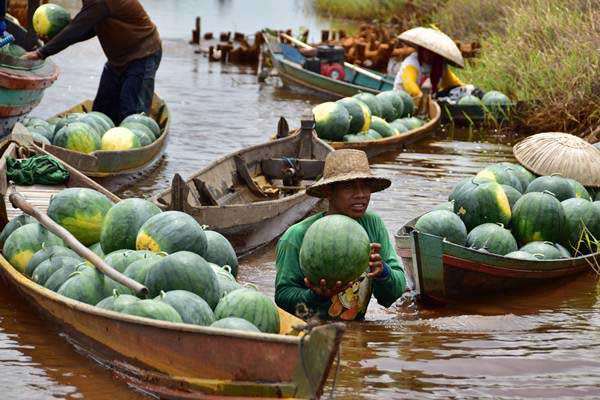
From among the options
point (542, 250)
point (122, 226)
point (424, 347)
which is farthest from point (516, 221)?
point (122, 226)

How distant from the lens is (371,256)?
6301 millimetres

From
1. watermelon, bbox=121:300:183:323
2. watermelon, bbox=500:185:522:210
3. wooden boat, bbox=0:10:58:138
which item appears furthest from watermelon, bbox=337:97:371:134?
watermelon, bbox=121:300:183:323

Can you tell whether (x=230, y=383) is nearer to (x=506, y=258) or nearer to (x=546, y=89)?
(x=506, y=258)

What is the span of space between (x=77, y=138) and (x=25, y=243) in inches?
162

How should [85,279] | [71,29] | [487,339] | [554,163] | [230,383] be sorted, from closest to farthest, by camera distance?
[230,383] → [85,279] → [487,339] → [554,163] → [71,29]

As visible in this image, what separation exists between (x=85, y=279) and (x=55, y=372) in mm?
582

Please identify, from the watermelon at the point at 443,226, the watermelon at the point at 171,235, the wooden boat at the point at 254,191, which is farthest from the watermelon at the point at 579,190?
the watermelon at the point at 171,235

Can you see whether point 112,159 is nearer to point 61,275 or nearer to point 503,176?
point 503,176

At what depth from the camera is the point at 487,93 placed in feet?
55.2

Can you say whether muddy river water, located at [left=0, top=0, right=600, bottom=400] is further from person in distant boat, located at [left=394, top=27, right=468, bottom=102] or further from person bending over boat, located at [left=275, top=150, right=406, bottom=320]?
person in distant boat, located at [left=394, top=27, right=468, bottom=102]

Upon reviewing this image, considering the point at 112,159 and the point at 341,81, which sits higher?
the point at 112,159

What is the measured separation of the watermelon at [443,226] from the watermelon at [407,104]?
7376 millimetres

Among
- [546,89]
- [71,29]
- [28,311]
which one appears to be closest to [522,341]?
[28,311]

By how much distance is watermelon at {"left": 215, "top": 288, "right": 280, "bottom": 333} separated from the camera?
576 cm
